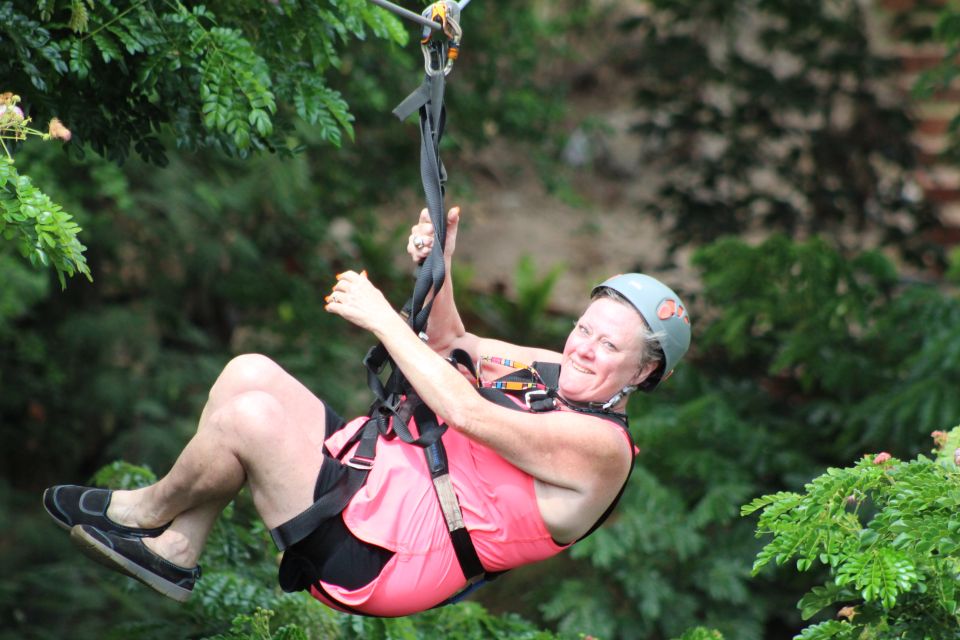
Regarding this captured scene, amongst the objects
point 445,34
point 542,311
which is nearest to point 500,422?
point 445,34

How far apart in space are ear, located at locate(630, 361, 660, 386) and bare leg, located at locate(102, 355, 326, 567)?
0.84 meters

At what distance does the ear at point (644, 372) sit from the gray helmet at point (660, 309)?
26mm

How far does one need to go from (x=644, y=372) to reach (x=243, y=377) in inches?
41.4

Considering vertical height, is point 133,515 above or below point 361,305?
below

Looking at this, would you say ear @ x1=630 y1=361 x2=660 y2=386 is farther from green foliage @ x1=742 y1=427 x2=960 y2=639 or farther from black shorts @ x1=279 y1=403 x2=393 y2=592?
black shorts @ x1=279 y1=403 x2=393 y2=592

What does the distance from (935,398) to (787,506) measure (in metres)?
2.53

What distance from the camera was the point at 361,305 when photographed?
8.91ft

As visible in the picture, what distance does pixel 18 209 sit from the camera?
2.52 m

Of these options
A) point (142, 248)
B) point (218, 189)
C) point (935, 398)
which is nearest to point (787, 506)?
point (935, 398)

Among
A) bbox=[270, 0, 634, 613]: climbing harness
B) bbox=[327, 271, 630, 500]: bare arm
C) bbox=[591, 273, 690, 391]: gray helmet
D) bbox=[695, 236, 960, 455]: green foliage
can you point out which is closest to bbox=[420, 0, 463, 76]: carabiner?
bbox=[270, 0, 634, 613]: climbing harness

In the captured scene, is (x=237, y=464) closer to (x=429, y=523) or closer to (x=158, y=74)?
(x=429, y=523)

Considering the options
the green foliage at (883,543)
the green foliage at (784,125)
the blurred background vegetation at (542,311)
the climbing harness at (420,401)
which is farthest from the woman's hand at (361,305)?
the green foliage at (784,125)

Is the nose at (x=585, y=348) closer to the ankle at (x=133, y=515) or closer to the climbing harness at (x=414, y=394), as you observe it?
the climbing harness at (x=414, y=394)

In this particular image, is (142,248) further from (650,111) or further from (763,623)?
(763,623)
